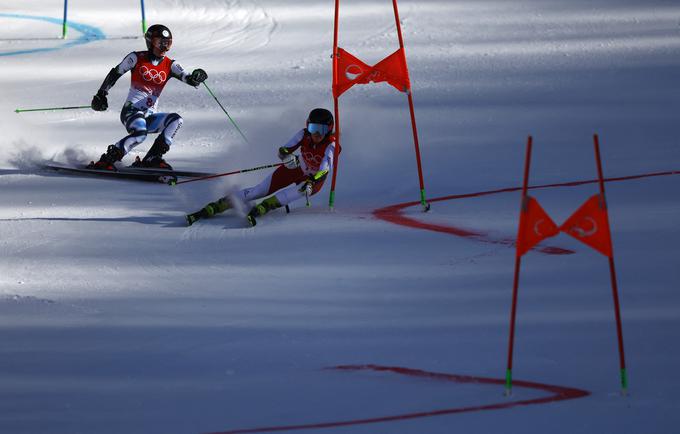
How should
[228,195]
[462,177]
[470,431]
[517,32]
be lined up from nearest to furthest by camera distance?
1. [470,431]
2. [228,195]
3. [462,177]
4. [517,32]

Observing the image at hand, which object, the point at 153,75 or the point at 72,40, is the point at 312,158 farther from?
the point at 72,40

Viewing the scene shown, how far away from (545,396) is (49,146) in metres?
6.45

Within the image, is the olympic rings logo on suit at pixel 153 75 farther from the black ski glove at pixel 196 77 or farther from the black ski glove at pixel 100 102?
the black ski glove at pixel 100 102

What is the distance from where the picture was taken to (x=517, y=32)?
14180 millimetres

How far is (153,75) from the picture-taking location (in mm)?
9422

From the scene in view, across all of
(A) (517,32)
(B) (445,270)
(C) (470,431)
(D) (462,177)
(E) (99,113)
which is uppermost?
(A) (517,32)

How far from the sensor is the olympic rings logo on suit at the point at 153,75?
939 centimetres

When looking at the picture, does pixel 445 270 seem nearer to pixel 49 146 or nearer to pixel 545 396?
pixel 545 396

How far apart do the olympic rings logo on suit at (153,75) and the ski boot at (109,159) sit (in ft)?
2.14

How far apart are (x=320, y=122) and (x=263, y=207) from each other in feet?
2.49

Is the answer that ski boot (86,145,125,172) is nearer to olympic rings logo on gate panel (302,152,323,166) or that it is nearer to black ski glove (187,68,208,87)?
black ski glove (187,68,208,87)

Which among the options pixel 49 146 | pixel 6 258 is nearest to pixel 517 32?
pixel 49 146

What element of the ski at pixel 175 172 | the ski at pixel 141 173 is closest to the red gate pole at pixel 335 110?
the ski at pixel 175 172

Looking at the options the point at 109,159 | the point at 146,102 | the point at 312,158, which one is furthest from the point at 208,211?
the point at 146,102
